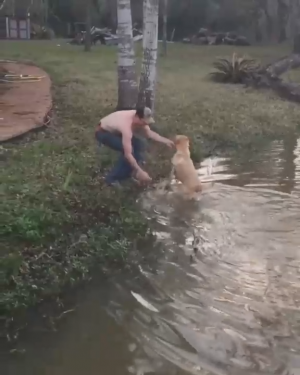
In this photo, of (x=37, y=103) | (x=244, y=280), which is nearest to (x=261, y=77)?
(x=37, y=103)

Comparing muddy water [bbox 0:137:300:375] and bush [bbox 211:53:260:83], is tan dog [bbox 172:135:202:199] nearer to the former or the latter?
muddy water [bbox 0:137:300:375]

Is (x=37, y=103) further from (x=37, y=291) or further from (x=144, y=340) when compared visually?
(x=144, y=340)

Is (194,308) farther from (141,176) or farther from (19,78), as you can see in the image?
(19,78)

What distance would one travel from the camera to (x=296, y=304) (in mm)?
4559

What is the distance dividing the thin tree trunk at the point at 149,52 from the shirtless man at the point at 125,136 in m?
2.97

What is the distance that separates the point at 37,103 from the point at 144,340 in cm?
717

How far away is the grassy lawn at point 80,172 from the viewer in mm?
4816

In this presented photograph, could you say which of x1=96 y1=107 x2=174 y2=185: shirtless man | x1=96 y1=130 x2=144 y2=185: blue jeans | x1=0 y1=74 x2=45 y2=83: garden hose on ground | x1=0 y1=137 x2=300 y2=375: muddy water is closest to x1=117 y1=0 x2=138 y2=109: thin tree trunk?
x1=96 y1=107 x2=174 y2=185: shirtless man

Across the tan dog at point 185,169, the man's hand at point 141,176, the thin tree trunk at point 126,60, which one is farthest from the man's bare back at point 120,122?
the thin tree trunk at point 126,60

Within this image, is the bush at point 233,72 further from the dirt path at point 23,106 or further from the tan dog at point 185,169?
the tan dog at point 185,169

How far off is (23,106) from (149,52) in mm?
2335

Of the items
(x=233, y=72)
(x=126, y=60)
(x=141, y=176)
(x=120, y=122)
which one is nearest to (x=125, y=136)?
(x=120, y=122)

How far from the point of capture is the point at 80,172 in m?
7.00

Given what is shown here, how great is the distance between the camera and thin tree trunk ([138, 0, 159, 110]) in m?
9.52
